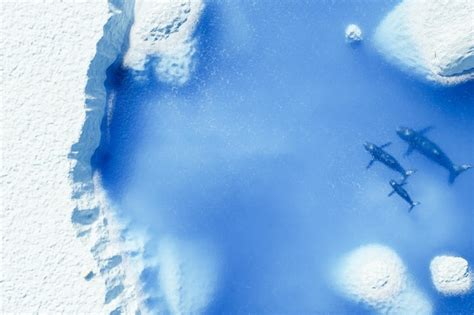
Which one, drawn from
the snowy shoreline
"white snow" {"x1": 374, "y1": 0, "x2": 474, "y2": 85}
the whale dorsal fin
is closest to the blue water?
the whale dorsal fin

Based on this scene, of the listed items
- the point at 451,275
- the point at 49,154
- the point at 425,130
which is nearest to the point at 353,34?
the point at 425,130

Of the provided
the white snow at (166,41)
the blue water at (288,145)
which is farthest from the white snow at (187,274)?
the white snow at (166,41)

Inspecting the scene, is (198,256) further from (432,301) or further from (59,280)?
(432,301)

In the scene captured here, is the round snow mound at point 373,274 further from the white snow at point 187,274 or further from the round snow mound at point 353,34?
the round snow mound at point 353,34

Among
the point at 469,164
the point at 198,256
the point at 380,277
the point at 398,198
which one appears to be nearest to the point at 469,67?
the point at 469,164

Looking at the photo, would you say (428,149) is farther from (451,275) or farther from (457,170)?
(451,275)

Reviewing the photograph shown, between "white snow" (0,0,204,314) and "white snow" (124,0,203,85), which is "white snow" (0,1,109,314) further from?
"white snow" (124,0,203,85)
